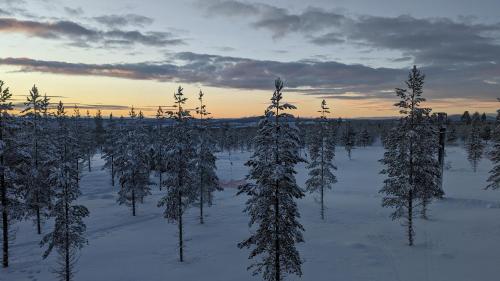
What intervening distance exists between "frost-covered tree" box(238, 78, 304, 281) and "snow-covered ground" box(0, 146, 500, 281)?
26.0 feet

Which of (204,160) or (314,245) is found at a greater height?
(204,160)

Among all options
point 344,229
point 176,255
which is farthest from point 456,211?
point 176,255

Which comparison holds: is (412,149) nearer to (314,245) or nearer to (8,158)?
(314,245)

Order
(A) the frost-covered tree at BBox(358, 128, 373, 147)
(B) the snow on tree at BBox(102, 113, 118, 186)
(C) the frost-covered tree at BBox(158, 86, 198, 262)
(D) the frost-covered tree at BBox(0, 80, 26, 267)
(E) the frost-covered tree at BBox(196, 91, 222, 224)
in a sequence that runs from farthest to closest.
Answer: (A) the frost-covered tree at BBox(358, 128, 373, 147), (B) the snow on tree at BBox(102, 113, 118, 186), (E) the frost-covered tree at BBox(196, 91, 222, 224), (C) the frost-covered tree at BBox(158, 86, 198, 262), (D) the frost-covered tree at BBox(0, 80, 26, 267)

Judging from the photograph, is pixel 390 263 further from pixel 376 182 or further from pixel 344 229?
pixel 376 182

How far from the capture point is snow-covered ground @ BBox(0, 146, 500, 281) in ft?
88.9

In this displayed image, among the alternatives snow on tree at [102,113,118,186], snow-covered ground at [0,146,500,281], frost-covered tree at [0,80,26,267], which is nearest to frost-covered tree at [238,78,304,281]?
snow-covered ground at [0,146,500,281]

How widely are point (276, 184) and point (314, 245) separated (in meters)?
16.7

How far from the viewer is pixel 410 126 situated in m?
30.2

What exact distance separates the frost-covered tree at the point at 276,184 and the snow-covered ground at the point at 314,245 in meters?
7.92

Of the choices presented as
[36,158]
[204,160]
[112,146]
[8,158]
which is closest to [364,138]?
[112,146]

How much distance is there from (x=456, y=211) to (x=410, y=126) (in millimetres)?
20781

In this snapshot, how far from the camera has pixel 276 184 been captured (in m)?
19.3

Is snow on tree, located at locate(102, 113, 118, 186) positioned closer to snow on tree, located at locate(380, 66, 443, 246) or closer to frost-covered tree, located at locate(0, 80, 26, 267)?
frost-covered tree, located at locate(0, 80, 26, 267)
